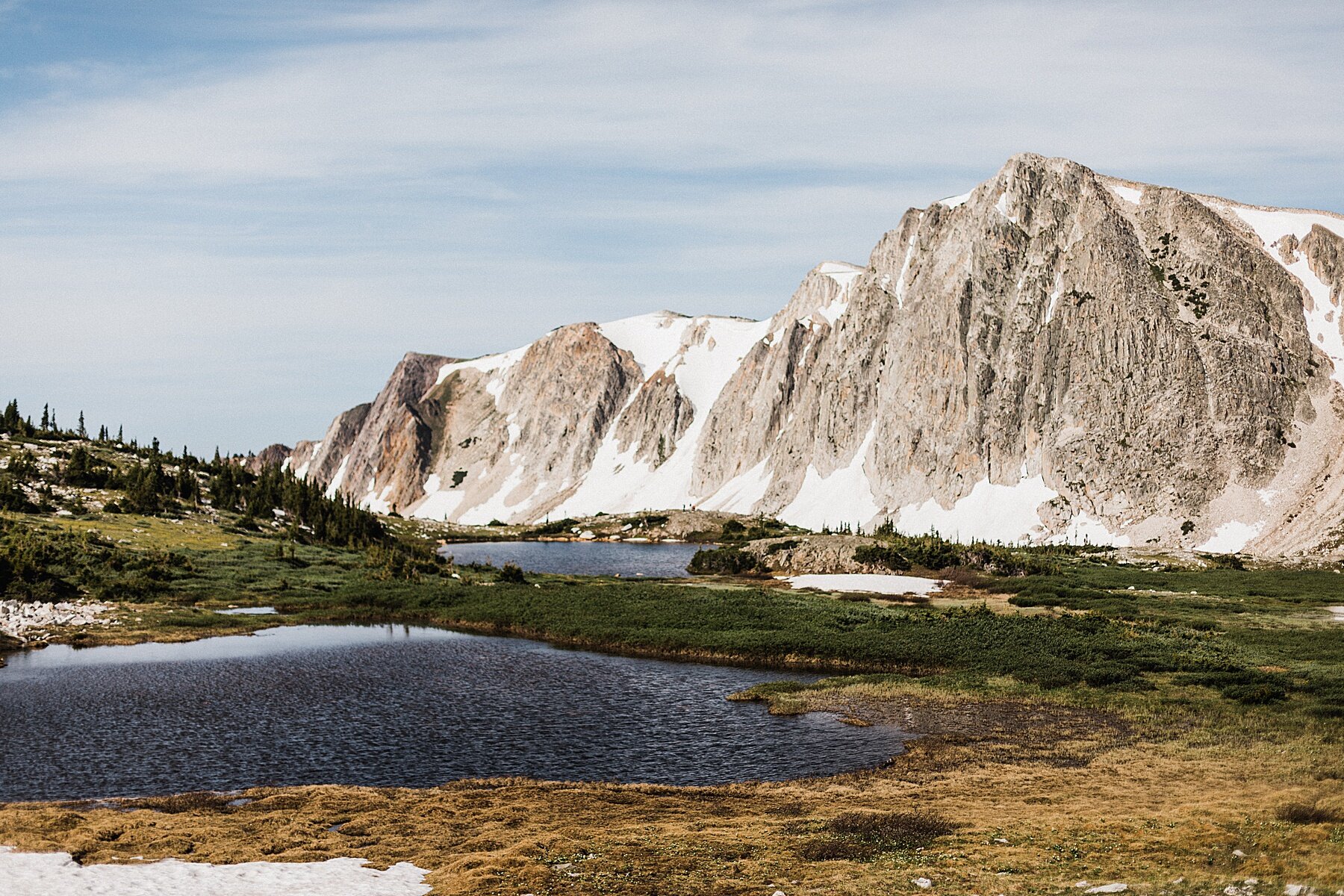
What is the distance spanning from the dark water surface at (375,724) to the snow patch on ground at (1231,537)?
10357cm

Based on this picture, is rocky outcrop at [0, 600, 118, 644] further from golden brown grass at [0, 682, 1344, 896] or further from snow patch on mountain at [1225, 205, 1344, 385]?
snow patch on mountain at [1225, 205, 1344, 385]

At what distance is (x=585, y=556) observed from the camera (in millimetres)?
152750

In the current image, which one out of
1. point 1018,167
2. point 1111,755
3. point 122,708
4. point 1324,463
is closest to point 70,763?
point 122,708

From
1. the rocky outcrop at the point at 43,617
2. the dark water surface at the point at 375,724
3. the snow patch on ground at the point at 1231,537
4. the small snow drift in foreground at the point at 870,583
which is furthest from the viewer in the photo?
the snow patch on ground at the point at 1231,537

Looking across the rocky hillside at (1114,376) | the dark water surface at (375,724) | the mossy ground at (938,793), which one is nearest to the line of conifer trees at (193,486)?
the mossy ground at (938,793)

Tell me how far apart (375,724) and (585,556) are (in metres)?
108

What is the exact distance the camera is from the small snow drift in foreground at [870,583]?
93.6 metres

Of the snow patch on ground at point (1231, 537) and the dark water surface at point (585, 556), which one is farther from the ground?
the snow patch on ground at point (1231, 537)

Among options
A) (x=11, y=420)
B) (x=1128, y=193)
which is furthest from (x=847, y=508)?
(x=11, y=420)

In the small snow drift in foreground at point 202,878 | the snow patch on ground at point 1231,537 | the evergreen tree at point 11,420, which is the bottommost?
the small snow drift in foreground at point 202,878

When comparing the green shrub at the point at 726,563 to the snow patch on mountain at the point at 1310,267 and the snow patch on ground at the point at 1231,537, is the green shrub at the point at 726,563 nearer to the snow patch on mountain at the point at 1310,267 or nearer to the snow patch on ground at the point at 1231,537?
the snow patch on ground at the point at 1231,537

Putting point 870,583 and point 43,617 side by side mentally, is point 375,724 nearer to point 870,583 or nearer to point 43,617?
point 43,617

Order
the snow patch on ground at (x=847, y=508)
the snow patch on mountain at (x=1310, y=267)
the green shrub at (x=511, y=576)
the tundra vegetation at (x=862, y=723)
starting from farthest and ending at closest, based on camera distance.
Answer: the snow patch on ground at (x=847, y=508) < the snow patch on mountain at (x=1310, y=267) < the green shrub at (x=511, y=576) < the tundra vegetation at (x=862, y=723)

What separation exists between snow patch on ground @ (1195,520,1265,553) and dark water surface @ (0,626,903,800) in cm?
10357
